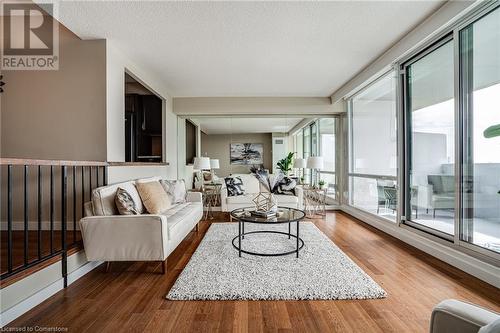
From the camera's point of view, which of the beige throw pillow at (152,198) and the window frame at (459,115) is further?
the beige throw pillow at (152,198)

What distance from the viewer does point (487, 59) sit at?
2.27 m

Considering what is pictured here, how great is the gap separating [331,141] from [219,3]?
4.18 m

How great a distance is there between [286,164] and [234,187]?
155cm

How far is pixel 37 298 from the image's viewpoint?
1.86 meters

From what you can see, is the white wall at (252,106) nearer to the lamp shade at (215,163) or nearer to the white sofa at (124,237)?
the lamp shade at (215,163)

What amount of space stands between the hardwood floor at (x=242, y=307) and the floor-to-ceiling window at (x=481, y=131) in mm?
488

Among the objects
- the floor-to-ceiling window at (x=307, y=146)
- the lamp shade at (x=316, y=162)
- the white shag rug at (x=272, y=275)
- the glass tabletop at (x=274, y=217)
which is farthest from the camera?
the floor-to-ceiling window at (x=307, y=146)

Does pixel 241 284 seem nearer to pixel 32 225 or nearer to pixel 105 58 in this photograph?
pixel 32 225

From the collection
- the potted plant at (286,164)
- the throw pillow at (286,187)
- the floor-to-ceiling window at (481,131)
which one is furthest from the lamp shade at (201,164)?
the floor-to-ceiling window at (481,131)

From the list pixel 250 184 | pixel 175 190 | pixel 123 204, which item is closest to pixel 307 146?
pixel 250 184

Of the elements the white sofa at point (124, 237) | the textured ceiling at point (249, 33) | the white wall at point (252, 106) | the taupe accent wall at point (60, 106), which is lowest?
the white sofa at point (124, 237)

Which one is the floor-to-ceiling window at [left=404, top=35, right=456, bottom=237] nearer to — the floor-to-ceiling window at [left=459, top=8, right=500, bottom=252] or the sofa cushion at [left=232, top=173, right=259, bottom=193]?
the floor-to-ceiling window at [left=459, top=8, right=500, bottom=252]

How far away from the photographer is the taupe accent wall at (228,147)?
5695 mm

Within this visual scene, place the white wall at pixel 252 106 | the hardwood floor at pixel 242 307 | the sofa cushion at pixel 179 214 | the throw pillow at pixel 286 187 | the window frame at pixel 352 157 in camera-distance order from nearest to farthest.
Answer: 1. the hardwood floor at pixel 242 307
2. the sofa cushion at pixel 179 214
3. the window frame at pixel 352 157
4. the throw pillow at pixel 286 187
5. the white wall at pixel 252 106
